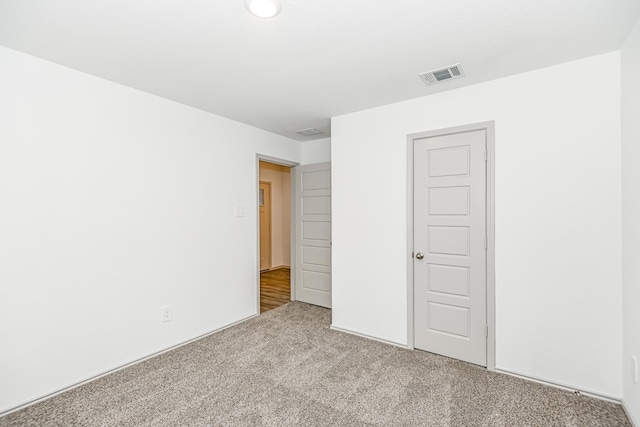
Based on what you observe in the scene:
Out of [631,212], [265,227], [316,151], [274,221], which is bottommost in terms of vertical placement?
[265,227]

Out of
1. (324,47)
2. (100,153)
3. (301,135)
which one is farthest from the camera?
(301,135)

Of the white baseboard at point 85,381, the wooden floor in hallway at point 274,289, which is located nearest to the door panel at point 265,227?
the wooden floor in hallway at point 274,289

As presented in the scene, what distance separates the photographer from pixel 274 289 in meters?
5.27

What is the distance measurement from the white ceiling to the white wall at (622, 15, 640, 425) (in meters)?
0.26

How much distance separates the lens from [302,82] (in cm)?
259

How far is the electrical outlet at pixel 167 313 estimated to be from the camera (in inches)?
115

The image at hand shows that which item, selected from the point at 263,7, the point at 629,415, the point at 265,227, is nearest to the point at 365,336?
the point at 629,415

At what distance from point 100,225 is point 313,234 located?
8.43ft

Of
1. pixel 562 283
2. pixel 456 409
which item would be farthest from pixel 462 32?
pixel 456 409

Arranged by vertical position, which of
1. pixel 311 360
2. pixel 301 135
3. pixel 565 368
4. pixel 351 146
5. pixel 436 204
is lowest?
pixel 311 360

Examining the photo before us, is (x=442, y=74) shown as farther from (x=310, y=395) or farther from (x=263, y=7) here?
(x=310, y=395)

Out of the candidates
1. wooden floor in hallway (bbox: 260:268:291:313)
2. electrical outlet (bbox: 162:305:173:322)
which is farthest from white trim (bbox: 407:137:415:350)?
electrical outlet (bbox: 162:305:173:322)

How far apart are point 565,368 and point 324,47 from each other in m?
2.91

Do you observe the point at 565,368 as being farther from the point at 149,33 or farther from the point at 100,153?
the point at 100,153
